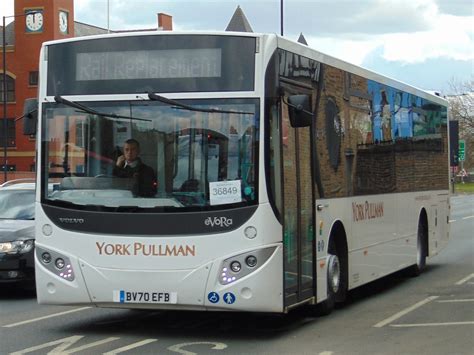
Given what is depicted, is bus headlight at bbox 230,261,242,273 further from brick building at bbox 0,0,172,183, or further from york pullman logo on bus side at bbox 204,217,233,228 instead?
brick building at bbox 0,0,172,183

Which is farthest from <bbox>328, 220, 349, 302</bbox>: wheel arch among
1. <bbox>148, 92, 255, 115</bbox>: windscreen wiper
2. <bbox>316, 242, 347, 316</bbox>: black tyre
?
<bbox>148, 92, 255, 115</bbox>: windscreen wiper

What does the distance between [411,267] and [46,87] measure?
811cm

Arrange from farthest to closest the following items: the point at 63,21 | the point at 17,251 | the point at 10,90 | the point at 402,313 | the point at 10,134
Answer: the point at 10,90 < the point at 10,134 < the point at 63,21 < the point at 17,251 < the point at 402,313

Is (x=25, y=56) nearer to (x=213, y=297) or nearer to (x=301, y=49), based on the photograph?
(x=301, y=49)

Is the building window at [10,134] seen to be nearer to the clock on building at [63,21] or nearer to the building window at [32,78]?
the building window at [32,78]

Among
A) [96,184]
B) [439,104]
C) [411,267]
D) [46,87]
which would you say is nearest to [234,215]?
[96,184]

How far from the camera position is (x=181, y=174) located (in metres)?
8.55

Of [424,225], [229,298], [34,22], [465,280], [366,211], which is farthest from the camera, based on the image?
[34,22]

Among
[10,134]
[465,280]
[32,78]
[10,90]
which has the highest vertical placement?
[32,78]

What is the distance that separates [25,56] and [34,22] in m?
2.77

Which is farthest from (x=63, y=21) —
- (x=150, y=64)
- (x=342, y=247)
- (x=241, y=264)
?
(x=241, y=264)

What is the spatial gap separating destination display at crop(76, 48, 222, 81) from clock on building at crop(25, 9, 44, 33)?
2273 inches

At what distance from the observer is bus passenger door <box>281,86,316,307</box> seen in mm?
8820

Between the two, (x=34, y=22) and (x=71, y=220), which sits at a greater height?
(x=34, y=22)
